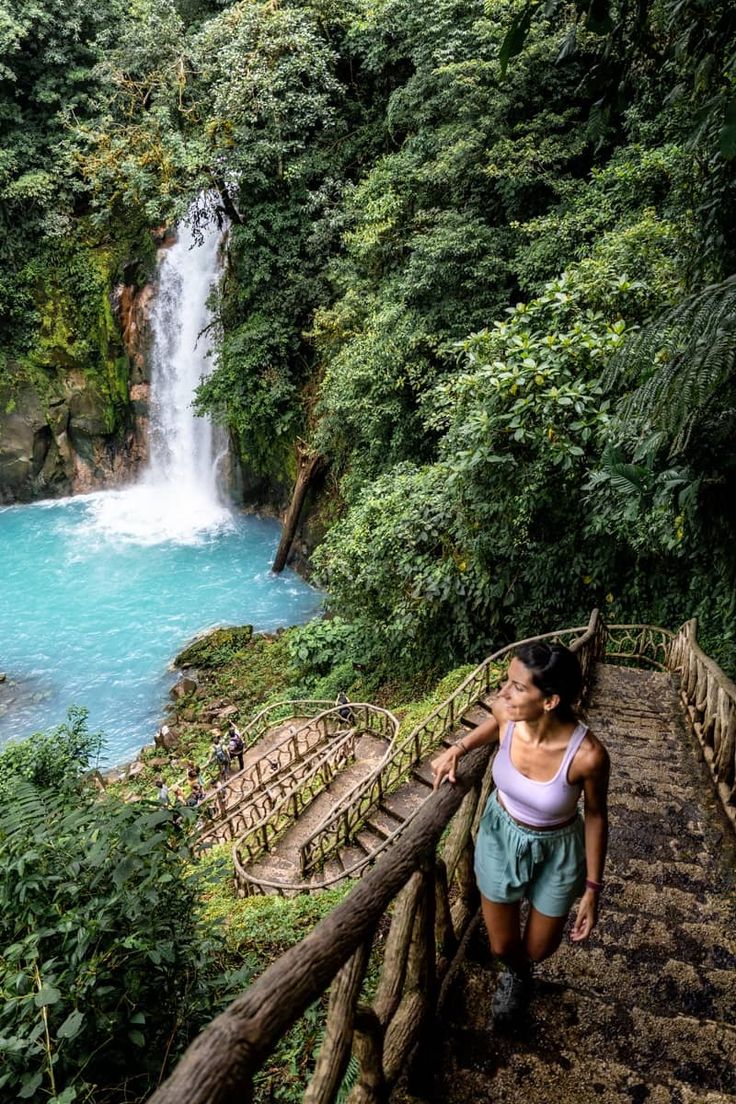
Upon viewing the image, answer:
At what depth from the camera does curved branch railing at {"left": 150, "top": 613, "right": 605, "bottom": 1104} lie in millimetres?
1307

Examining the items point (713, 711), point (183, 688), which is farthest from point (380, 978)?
point (183, 688)

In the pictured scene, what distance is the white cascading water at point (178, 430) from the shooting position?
20750mm

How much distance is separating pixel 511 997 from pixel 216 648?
13271 millimetres

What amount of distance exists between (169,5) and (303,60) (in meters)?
6.28

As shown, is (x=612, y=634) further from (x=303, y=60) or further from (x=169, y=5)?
(x=169, y=5)

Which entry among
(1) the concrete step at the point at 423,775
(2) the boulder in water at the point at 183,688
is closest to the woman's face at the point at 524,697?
(1) the concrete step at the point at 423,775

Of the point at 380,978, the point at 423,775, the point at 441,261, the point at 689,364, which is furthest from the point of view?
the point at 441,261

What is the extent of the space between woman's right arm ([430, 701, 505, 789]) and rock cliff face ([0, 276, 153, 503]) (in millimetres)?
21859

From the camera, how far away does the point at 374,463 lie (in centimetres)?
1334

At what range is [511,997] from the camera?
2396 millimetres

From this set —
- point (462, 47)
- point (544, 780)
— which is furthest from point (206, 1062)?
point (462, 47)

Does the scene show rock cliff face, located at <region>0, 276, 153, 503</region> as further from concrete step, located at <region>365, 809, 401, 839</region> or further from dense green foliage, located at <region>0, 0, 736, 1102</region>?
concrete step, located at <region>365, 809, 401, 839</region>

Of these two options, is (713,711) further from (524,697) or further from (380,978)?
(380,978)

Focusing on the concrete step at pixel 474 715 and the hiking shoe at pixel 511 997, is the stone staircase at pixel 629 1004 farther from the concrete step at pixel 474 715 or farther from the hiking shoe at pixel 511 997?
the concrete step at pixel 474 715
